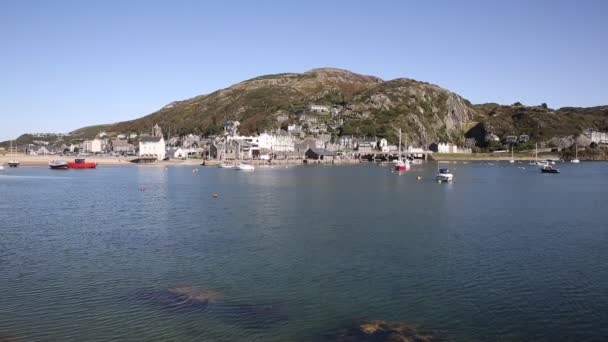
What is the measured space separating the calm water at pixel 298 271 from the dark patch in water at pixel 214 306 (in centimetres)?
9

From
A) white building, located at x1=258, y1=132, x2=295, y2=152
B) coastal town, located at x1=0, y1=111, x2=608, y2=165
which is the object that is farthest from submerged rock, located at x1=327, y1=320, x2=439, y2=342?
white building, located at x1=258, y1=132, x2=295, y2=152

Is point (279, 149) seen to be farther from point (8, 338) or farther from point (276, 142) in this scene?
point (8, 338)

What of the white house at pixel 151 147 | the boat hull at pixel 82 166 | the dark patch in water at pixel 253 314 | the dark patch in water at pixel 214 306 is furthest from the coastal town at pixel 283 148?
the dark patch in water at pixel 253 314

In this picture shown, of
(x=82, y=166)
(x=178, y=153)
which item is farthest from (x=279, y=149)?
(x=82, y=166)

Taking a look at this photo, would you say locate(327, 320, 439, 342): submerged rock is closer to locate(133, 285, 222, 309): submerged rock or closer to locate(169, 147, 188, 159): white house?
locate(133, 285, 222, 309): submerged rock

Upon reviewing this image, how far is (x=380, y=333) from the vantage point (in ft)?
43.9

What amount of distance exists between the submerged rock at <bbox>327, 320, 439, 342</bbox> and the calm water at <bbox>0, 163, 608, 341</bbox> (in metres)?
0.49

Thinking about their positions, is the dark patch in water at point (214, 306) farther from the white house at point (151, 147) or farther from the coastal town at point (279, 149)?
the white house at point (151, 147)

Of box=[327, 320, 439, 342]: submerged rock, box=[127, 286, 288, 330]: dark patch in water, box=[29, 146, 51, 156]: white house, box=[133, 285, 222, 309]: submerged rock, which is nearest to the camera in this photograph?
box=[327, 320, 439, 342]: submerged rock

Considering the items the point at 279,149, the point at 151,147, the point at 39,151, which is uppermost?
the point at 151,147

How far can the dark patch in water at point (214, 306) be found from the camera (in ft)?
47.2

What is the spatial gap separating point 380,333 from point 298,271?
6.99 m

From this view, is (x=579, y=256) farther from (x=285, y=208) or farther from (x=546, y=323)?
(x=285, y=208)

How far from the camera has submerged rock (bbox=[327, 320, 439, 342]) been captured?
42.6 ft
